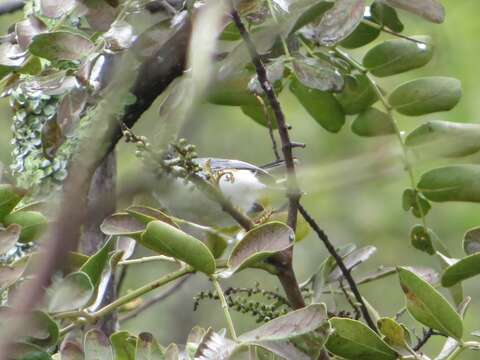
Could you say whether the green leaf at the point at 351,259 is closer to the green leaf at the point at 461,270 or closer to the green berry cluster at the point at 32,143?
the green leaf at the point at 461,270

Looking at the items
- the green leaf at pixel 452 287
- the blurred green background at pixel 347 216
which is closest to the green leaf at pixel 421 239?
the green leaf at pixel 452 287

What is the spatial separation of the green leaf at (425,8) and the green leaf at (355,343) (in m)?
0.45

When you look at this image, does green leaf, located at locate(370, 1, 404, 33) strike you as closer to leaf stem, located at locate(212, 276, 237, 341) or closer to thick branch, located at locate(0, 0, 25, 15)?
leaf stem, located at locate(212, 276, 237, 341)

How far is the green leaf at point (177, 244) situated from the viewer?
870mm

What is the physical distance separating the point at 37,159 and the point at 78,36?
14.9 inches

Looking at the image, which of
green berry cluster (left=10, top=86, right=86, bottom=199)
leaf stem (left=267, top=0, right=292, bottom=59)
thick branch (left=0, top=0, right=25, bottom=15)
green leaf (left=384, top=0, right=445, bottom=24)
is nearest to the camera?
leaf stem (left=267, top=0, right=292, bottom=59)

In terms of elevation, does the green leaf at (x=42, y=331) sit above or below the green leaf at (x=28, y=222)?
below

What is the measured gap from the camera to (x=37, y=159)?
1387 mm

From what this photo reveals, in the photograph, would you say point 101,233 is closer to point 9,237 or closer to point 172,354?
point 9,237

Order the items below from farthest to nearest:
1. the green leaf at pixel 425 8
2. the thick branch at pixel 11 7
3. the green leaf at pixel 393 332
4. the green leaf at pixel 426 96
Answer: the thick branch at pixel 11 7 < the green leaf at pixel 426 96 < the green leaf at pixel 425 8 < the green leaf at pixel 393 332

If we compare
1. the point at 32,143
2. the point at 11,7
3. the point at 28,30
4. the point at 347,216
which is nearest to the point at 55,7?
the point at 28,30

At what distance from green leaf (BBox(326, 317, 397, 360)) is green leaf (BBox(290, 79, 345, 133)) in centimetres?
48

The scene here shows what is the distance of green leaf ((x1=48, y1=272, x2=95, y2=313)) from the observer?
0.90m

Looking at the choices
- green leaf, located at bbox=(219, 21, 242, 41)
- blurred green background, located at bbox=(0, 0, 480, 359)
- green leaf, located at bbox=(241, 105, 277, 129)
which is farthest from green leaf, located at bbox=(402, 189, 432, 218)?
blurred green background, located at bbox=(0, 0, 480, 359)
